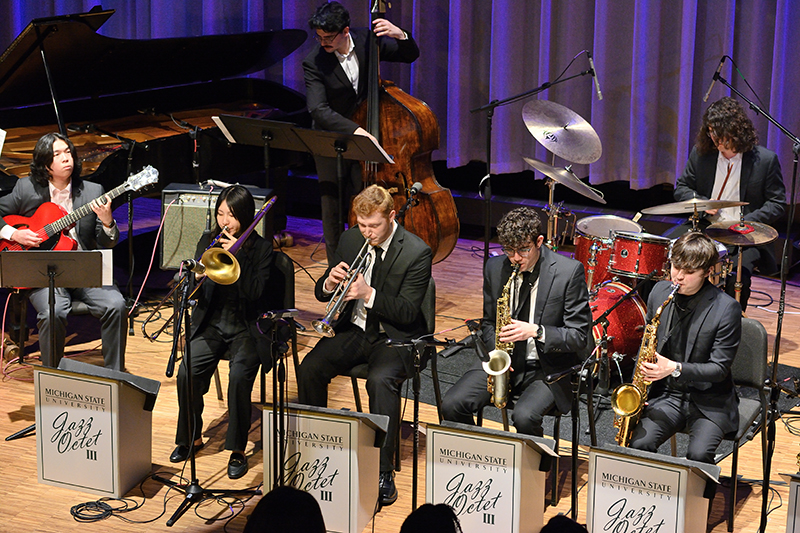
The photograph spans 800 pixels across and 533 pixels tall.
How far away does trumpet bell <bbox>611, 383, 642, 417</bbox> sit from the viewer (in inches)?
144

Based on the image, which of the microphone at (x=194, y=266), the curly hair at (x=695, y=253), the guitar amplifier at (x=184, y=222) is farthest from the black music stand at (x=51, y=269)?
the curly hair at (x=695, y=253)

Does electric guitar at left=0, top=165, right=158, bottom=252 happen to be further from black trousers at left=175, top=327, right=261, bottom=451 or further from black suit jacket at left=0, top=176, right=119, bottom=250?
black trousers at left=175, top=327, right=261, bottom=451

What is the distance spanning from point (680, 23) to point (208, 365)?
4458mm

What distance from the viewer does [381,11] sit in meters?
5.57

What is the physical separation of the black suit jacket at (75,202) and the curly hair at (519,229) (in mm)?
2192

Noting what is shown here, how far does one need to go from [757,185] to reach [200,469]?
3.43 metres

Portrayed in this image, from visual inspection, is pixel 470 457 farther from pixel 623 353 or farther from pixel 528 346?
pixel 623 353

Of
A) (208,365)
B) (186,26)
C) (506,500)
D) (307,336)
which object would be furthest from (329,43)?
(186,26)

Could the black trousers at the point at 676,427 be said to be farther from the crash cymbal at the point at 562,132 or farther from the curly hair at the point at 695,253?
the crash cymbal at the point at 562,132

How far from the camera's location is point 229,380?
4148 mm

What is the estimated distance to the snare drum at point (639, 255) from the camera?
4.75 m

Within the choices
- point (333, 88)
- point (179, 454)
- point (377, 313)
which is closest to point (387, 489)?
point (377, 313)

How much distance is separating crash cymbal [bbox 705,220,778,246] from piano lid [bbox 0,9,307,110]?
358 centimetres

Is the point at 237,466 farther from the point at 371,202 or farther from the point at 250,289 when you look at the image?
the point at 371,202
